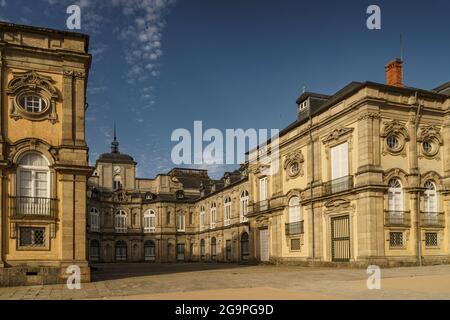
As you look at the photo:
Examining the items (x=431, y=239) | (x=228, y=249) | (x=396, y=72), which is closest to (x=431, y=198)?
(x=431, y=239)

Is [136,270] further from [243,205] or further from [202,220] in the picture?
[202,220]

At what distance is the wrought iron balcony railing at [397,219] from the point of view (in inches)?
1030

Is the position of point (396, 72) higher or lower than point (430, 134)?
higher

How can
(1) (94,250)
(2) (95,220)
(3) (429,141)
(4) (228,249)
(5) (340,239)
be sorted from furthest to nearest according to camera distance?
(2) (95,220) < (1) (94,250) < (4) (228,249) < (5) (340,239) < (3) (429,141)

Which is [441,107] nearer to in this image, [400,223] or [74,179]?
[400,223]

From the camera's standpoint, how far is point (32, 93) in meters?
20.1

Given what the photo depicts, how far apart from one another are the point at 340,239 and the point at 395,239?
11.2 ft

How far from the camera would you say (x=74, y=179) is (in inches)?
789

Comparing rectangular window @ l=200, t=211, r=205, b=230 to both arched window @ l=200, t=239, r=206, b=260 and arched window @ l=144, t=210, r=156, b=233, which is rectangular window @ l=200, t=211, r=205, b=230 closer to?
arched window @ l=200, t=239, r=206, b=260

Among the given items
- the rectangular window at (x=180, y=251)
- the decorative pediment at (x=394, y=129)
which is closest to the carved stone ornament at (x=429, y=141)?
the decorative pediment at (x=394, y=129)

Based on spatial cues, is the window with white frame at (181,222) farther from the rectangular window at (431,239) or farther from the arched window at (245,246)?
the rectangular window at (431,239)

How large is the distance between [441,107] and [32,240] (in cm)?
2401

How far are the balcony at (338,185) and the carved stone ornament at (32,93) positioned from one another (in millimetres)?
16626
